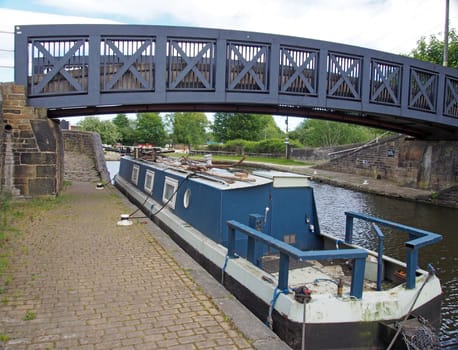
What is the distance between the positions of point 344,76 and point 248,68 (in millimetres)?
3338

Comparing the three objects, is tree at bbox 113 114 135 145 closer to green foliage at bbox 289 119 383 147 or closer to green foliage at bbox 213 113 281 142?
green foliage at bbox 213 113 281 142

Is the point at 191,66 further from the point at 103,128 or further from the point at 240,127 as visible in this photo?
the point at 103,128

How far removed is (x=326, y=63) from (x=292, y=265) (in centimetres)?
888

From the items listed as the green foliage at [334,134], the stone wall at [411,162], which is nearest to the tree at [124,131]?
the green foliage at [334,134]

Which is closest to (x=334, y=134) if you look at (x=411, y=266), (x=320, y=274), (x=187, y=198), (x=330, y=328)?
(x=187, y=198)

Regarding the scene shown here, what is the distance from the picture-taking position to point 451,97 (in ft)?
51.1

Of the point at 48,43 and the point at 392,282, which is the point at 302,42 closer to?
the point at 48,43

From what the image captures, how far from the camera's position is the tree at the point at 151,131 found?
7594 centimetres

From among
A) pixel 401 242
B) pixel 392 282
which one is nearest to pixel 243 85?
pixel 401 242

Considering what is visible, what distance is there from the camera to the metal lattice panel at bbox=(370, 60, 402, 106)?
1345 cm

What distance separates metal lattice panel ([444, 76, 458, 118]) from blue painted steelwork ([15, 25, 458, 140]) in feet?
1.77

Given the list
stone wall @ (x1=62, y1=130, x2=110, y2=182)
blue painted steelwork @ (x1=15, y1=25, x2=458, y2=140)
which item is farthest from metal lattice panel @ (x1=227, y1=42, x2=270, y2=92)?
stone wall @ (x1=62, y1=130, x2=110, y2=182)

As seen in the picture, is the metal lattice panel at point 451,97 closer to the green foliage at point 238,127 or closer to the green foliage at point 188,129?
the green foliage at point 238,127

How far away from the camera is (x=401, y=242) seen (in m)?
9.45
